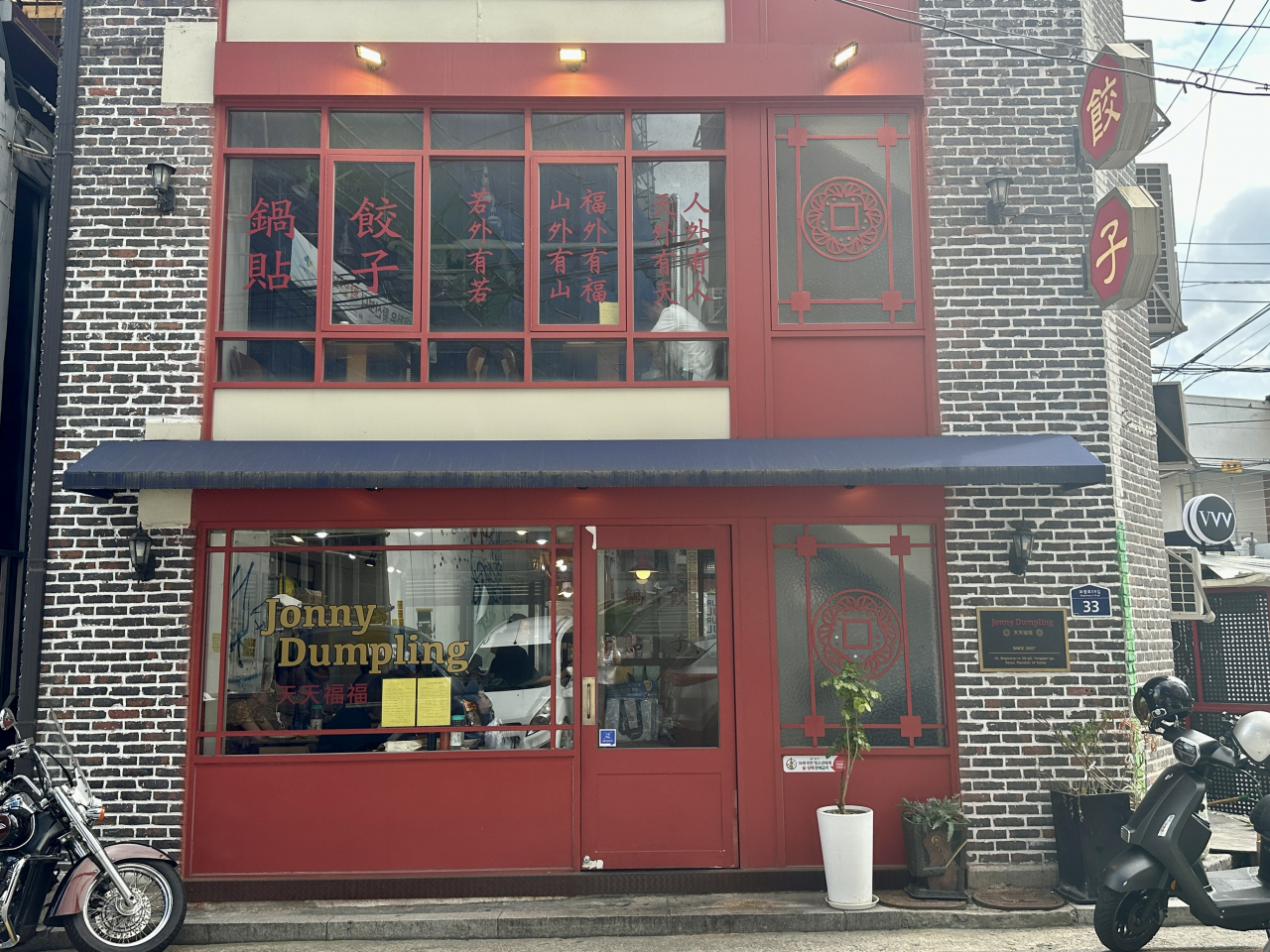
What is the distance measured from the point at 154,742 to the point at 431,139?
203 inches

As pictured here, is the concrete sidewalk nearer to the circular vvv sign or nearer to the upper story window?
the upper story window

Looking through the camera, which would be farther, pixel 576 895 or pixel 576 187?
pixel 576 187

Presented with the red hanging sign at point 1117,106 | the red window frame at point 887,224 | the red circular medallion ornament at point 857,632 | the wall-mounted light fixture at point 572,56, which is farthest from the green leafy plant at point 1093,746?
the wall-mounted light fixture at point 572,56

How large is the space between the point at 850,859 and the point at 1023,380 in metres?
3.88

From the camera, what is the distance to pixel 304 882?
279 inches

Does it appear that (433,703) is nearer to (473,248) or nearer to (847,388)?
(473,248)

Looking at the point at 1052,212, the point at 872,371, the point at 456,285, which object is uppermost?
the point at 1052,212

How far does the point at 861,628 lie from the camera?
24.8 ft

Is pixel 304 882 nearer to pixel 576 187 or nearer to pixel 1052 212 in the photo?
pixel 576 187

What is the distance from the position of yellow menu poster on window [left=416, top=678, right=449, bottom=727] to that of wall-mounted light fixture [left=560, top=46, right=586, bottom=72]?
500 cm

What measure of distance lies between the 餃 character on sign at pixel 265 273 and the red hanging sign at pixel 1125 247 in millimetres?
6330

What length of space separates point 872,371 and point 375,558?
4171 mm

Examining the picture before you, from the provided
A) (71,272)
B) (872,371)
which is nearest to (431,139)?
(71,272)

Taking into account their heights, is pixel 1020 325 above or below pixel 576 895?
above
